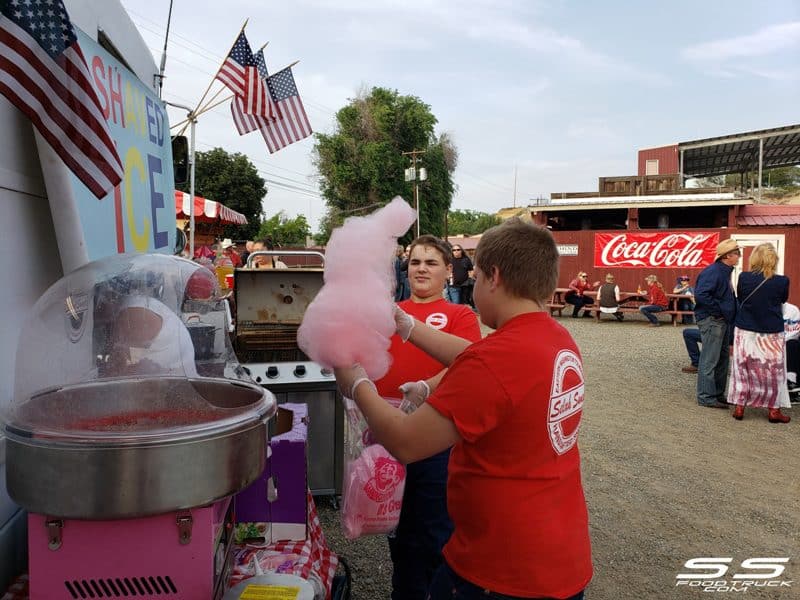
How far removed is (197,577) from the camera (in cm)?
155

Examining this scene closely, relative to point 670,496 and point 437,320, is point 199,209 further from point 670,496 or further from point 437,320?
point 437,320

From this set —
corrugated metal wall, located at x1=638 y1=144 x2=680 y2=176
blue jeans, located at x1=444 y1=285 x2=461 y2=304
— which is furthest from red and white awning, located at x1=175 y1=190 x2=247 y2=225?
corrugated metal wall, located at x1=638 y1=144 x2=680 y2=176

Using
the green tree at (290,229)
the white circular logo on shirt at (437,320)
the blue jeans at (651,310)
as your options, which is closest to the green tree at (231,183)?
the green tree at (290,229)

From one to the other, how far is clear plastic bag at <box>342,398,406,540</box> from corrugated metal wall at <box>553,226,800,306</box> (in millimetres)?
15363

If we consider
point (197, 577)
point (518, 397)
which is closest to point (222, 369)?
point (197, 577)

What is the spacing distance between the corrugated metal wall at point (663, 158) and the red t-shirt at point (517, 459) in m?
27.7

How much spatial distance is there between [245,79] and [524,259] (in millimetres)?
7377

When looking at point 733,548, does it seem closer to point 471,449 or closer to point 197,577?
point 471,449

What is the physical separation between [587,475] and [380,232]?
380 cm

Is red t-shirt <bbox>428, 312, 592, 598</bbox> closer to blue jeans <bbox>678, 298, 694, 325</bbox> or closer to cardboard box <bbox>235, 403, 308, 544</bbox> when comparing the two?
cardboard box <bbox>235, 403, 308, 544</bbox>

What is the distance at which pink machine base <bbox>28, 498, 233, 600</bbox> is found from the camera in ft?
4.89

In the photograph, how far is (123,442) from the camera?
4.56ft

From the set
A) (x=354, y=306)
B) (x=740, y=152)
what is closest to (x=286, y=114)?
(x=354, y=306)

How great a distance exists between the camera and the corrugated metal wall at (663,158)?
1069 inches
